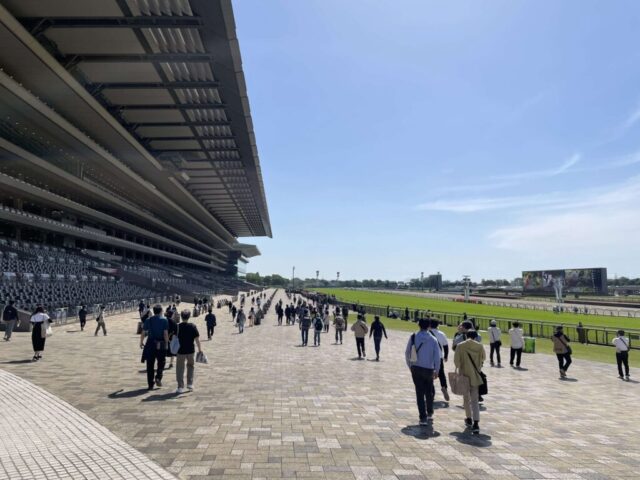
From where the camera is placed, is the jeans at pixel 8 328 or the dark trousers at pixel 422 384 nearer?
the dark trousers at pixel 422 384

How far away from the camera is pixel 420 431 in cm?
582

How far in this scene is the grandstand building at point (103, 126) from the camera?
748 inches

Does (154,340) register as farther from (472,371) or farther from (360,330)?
(360,330)

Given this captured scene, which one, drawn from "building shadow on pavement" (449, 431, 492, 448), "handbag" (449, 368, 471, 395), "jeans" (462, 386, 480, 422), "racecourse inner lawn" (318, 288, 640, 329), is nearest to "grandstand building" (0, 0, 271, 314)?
"handbag" (449, 368, 471, 395)

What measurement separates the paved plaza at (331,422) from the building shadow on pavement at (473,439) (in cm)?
2

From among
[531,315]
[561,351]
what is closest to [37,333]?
[561,351]

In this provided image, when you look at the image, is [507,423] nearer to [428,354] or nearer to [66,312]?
[428,354]

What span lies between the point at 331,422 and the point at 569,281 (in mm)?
114026

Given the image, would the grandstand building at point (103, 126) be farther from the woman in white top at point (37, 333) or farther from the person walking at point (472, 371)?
the person walking at point (472, 371)

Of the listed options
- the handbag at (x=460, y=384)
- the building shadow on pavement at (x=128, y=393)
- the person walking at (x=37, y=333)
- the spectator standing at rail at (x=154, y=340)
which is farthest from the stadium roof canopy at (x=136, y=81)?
the handbag at (x=460, y=384)

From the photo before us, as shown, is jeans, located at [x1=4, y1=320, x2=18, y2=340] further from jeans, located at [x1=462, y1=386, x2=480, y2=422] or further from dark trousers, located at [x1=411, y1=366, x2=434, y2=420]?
jeans, located at [x1=462, y1=386, x2=480, y2=422]

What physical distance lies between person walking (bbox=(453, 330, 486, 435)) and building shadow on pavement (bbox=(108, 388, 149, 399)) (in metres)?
5.89

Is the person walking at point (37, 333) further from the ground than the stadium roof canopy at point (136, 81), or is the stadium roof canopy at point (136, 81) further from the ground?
the stadium roof canopy at point (136, 81)

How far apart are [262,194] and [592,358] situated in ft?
144
